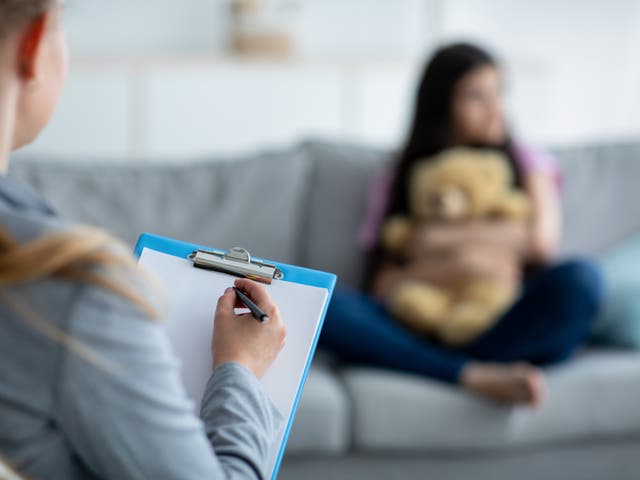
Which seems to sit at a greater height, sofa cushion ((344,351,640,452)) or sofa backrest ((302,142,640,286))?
sofa backrest ((302,142,640,286))

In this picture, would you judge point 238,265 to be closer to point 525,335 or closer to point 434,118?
point 525,335

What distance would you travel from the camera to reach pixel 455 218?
7.23 ft

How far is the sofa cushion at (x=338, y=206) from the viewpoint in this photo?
2.26m

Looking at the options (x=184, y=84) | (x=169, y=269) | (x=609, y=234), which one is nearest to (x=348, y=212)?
(x=609, y=234)

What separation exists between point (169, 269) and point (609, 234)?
171cm

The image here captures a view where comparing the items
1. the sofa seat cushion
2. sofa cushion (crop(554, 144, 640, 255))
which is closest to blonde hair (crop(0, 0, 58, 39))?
the sofa seat cushion

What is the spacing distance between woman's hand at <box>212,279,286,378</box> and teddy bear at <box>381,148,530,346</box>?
126cm

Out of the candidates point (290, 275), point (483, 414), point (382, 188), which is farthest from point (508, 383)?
point (290, 275)

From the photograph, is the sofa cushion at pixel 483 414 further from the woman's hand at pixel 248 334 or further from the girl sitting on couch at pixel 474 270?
the woman's hand at pixel 248 334

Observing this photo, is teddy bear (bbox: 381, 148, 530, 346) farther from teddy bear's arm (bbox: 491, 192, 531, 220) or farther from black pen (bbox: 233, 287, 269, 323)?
black pen (bbox: 233, 287, 269, 323)

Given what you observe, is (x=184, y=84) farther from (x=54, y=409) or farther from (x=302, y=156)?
(x=54, y=409)

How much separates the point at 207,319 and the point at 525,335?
4.03 feet

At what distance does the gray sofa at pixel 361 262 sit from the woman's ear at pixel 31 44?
1.20 meters

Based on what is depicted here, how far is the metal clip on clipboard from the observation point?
78 centimetres
